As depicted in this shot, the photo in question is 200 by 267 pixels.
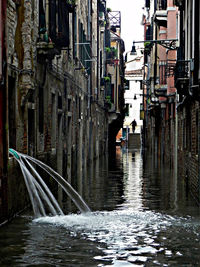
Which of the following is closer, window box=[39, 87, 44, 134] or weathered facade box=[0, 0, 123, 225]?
weathered facade box=[0, 0, 123, 225]

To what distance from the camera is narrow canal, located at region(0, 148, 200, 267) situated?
26.1ft

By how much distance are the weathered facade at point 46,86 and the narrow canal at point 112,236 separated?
1.27 meters

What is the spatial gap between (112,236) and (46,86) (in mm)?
9673

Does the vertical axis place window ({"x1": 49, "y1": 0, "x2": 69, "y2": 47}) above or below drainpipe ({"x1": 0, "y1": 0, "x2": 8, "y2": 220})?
above

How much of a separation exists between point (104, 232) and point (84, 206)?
3682mm

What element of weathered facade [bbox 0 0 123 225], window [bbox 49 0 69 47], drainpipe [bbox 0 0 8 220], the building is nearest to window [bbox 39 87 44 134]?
weathered facade [bbox 0 0 123 225]

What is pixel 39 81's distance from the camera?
1705 centimetres

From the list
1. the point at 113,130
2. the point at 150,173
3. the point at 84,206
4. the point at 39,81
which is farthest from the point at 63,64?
the point at 113,130

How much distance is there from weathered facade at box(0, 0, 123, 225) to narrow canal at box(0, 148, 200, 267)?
1275 millimetres

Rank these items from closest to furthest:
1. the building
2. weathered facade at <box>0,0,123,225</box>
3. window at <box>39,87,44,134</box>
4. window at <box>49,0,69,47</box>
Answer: weathered facade at <box>0,0,123,225</box>, window at <box>39,87,44,134</box>, window at <box>49,0,69,47</box>, the building

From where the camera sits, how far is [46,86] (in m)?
18.6

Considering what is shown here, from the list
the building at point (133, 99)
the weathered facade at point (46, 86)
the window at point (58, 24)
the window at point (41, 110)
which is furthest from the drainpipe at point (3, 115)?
the building at point (133, 99)

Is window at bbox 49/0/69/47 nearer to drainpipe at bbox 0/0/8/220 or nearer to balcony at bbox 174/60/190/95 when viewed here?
balcony at bbox 174/60/190/95

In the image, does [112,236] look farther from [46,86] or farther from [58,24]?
[58,24]
